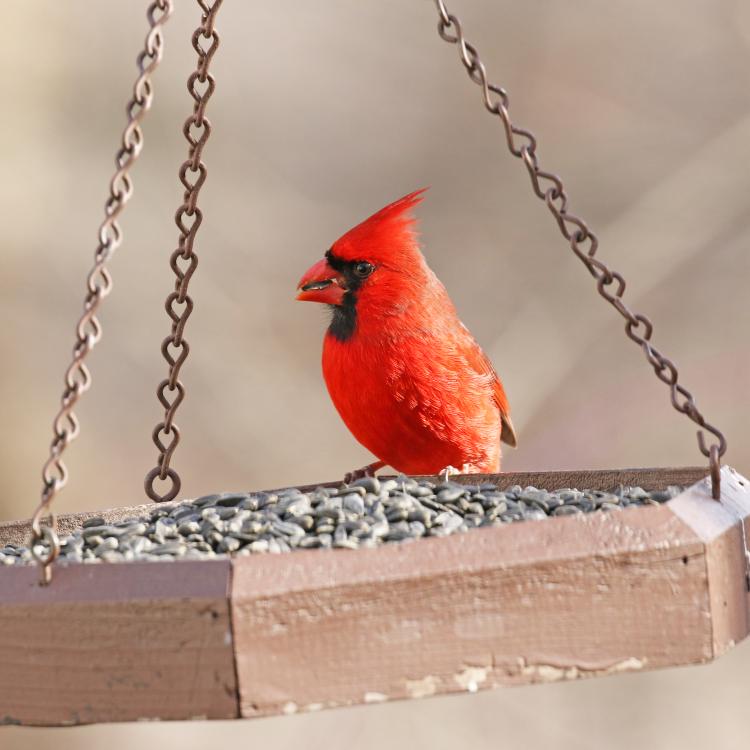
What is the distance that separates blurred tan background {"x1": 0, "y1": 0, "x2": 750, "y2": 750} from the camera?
527 cm

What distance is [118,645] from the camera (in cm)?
166

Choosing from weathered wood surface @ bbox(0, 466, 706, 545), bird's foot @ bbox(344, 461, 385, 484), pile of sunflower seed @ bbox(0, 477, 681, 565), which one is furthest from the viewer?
bird's foot @ bbox(344, 461, 385, 484)

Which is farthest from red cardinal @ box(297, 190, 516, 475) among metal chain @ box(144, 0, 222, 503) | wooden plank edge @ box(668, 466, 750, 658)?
wooden plank edge @ box(668, 466, 750, 658)

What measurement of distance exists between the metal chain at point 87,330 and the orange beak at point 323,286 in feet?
4.25

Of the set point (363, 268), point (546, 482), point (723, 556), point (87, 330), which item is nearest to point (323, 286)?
point (363, 268)

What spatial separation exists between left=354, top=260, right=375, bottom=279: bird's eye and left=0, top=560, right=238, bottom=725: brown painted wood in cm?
158

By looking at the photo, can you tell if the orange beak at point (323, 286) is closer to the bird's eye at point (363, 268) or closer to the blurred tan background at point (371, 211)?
the bird's eye at point (363, 268)

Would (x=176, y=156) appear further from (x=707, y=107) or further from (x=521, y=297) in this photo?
(x=707, y=107)

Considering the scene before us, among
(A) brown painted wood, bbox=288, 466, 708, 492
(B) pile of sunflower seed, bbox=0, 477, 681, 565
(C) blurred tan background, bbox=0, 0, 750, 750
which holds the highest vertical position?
(C) blurred tan background, bbox=0, 0, 750, 750

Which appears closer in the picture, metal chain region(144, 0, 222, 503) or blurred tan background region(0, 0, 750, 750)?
metal chain region(144, 0, 222, 503)

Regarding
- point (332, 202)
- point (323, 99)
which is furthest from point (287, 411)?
point (323, 99)

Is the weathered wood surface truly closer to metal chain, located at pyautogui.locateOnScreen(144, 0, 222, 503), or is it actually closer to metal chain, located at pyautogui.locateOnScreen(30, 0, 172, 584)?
metal chain, located at pyautogui.locateOnScreen(144, 0, 222, 503)

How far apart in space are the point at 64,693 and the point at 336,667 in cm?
37

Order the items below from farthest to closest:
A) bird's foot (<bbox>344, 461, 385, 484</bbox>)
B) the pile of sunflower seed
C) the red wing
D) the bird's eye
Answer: the red wing, the bird's eye, bird's foot (<bbox>344, 461, 385, 484</bbox>), the pile of sunflower seed
